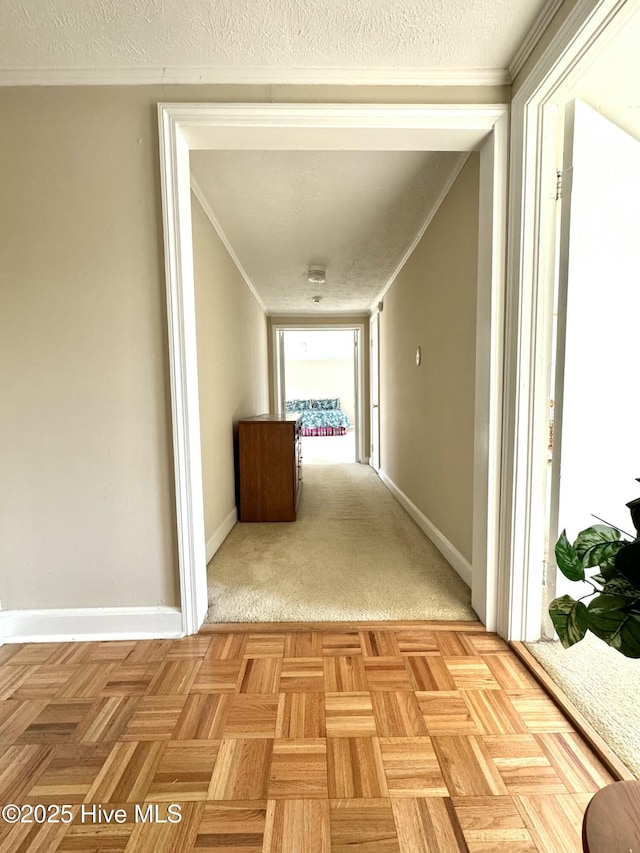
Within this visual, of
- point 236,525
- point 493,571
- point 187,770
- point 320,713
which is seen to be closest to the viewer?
point 187,770

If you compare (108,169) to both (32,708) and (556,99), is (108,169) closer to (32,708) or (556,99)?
(556,99)

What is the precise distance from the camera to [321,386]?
11516mm

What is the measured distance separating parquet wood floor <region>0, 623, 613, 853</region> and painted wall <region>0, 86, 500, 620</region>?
36 centimetres

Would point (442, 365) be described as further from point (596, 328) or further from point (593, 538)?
point (593, 538)

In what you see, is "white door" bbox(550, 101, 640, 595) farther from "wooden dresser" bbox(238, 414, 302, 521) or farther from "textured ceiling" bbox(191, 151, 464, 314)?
"wooden dresser" bbox(238, 414, 302, 521)

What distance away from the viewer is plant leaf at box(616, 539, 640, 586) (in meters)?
0.56

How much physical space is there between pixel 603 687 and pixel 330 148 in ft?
7.56

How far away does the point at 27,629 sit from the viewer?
63.9 inches

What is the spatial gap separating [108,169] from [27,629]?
76.9 inches

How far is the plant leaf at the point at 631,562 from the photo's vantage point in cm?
56

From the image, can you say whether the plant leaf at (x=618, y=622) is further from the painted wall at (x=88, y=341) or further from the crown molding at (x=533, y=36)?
the crown molding at (x=533, y=36)

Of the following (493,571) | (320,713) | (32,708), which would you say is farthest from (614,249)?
(32,708)

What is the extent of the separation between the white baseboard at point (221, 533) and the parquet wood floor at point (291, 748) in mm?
775

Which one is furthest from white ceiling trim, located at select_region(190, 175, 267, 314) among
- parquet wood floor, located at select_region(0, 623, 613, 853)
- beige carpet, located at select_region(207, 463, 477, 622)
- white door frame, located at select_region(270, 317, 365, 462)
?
parquet wood floor, located at select_region(0, 623, 613, 853)
